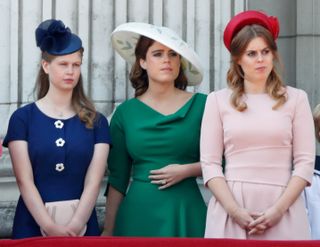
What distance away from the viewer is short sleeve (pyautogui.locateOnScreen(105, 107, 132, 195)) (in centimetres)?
604

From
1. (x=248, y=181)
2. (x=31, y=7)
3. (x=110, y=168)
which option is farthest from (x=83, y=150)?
(x=31, y=7)

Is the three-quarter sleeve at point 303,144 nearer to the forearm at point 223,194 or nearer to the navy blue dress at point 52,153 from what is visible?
the forearm at point 223,194

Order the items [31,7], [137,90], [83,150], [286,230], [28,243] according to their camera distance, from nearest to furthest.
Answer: [28,243]
[286,230]
[83,150]
[137,90]
[31,7]

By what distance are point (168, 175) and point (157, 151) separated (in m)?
0.14

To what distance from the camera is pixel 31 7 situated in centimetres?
688

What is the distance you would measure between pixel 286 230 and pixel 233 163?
0.39 m

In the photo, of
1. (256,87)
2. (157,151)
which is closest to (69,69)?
(157,151)

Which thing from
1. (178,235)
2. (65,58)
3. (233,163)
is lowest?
(178,235)

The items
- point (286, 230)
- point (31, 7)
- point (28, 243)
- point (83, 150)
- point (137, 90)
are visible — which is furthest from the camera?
point (31, 7)

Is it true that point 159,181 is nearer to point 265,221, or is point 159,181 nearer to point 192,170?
point 192,170

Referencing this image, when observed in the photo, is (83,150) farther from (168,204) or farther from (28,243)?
(28,243)

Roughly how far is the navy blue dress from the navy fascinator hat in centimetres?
31

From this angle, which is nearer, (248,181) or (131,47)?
(248,181)

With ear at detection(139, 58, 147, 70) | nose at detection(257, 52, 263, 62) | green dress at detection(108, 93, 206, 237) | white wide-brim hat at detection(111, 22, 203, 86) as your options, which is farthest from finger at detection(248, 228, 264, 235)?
ear at detection(139, 58, 147, 70)
